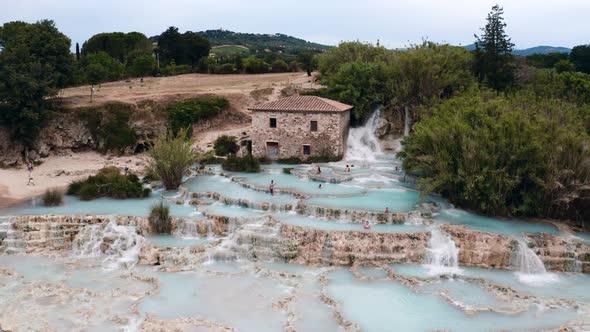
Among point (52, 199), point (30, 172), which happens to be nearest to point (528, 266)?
point (52, 199)

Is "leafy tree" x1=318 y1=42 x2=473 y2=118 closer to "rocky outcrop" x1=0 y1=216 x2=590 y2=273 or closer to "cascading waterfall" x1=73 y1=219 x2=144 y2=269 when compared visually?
"rocky outcrop" x1=0 y1=216 x2=590 y2=273

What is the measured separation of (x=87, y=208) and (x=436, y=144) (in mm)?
19313

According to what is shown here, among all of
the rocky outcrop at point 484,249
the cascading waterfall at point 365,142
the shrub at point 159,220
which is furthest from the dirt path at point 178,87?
the rocky outcrop at point 484,249

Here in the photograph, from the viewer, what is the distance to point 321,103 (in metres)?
37.4

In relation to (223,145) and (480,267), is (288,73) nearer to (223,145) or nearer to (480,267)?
(223,145)

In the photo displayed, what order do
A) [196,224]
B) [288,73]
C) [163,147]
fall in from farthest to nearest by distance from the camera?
[288,73]
[163,147]
[196,224]

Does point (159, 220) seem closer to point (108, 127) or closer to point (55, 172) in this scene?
point (55, 172)

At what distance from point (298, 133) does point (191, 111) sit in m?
10.8

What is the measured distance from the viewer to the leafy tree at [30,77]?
3612 cm

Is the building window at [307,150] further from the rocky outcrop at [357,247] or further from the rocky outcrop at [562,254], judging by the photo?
the rocky outcrop at [562,254]

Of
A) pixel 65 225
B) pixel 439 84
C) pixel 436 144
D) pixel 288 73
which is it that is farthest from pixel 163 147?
pixel 288 73

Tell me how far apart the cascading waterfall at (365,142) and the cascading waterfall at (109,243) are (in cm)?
1847

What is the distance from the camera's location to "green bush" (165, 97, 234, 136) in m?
42.3

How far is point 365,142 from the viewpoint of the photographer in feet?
132
